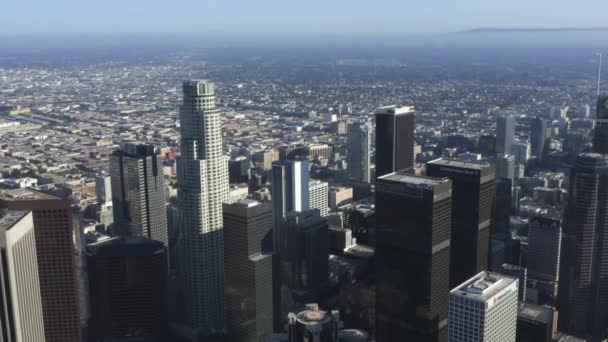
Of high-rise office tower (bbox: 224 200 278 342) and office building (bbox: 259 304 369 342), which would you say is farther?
high-rise office tower (bbox: 224 200 278 342)

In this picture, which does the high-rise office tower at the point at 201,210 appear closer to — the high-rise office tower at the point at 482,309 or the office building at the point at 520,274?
the office building at the point at 520,274

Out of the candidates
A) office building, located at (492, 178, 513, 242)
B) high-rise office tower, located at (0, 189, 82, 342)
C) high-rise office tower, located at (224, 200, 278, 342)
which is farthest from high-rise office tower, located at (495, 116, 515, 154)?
high-rise office tower, located at (0, 189, 82, 342)

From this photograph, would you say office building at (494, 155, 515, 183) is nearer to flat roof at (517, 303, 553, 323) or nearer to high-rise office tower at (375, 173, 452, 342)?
flat roof at (517, 303, 553, 323)

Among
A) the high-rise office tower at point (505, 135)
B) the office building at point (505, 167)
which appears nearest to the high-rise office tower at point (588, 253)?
the office building at point (505, 167)

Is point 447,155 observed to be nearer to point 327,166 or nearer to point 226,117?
point 327,166

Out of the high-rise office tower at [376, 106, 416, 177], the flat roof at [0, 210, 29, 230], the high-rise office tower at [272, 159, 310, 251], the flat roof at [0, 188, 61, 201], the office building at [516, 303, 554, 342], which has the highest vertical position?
the flat roof at [0, 210, 29, 230]
